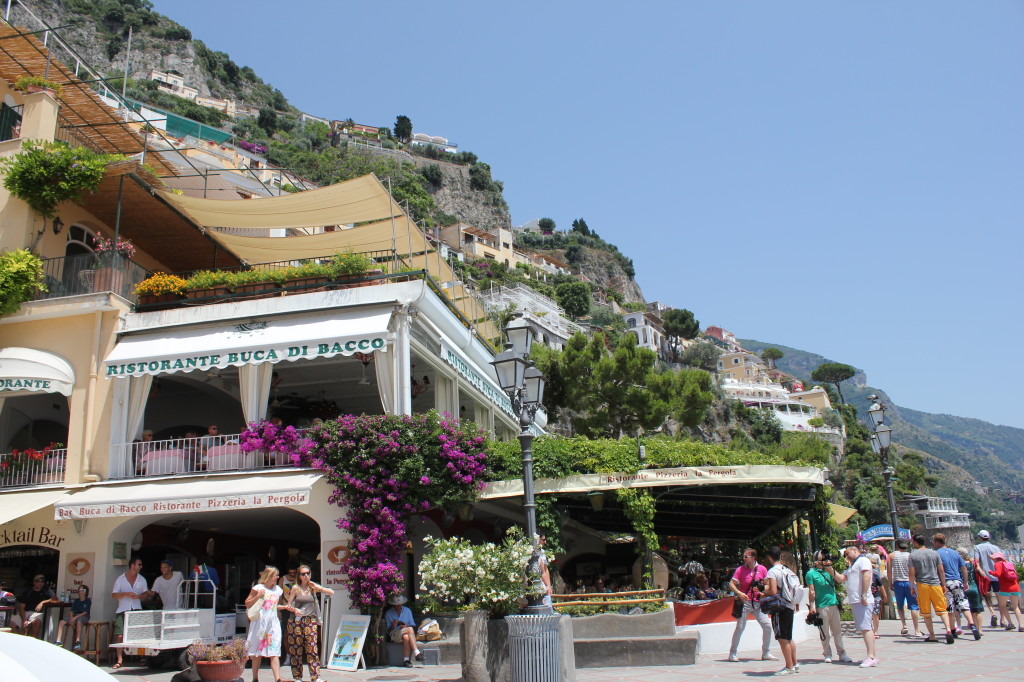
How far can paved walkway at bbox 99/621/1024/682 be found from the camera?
26.3ft

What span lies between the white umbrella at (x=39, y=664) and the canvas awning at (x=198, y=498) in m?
8.99

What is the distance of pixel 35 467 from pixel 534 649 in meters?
11.1

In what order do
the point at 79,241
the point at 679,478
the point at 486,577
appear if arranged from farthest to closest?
the point at 79,241, the point at 679,478, the point at 486,577

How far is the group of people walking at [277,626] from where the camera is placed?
873 centimetres

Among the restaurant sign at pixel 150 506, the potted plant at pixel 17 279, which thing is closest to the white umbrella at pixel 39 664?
the restaurant sign at pixel 150 506

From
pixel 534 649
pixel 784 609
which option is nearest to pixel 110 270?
pixel 534 649

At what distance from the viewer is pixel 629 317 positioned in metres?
117

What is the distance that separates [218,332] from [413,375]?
17.2 ft

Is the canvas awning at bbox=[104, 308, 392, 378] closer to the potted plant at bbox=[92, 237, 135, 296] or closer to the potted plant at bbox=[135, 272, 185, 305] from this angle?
the potted plant at bbox=[135, 272, 185, 305]

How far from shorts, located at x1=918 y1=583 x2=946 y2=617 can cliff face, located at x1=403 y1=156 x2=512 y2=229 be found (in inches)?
4558

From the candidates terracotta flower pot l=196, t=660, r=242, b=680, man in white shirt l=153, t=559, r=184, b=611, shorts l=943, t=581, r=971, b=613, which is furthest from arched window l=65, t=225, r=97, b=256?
shorts l=943, t=581, r=971, b=613

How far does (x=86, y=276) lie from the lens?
15.2 meters

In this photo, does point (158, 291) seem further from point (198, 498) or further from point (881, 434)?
point (881, 434)

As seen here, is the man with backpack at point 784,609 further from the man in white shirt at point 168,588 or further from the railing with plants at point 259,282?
the railing with plants at point 259,282
